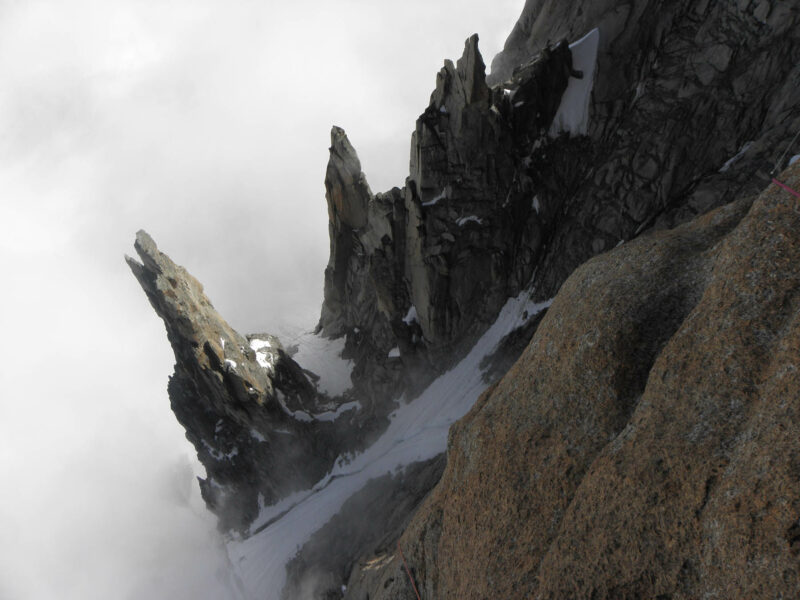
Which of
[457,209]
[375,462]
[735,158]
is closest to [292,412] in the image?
[375,462]

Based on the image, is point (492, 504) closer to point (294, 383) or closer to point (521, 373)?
point (521, 373)

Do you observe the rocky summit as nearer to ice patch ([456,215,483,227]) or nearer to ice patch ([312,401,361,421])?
ice patch ([456,215,483,227])

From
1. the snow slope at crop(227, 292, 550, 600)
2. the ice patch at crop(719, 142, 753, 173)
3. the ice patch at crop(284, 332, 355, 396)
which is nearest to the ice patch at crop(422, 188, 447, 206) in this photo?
the snow slope at crop(227, 292, 550, 600)

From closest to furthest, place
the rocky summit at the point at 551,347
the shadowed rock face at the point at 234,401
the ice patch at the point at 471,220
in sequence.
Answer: the rocky summit at the point at 551,347 → the ice patch at the point at 471,220 → the shadowed rock face at the point at 234,401

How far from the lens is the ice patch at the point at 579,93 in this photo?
44.7 m

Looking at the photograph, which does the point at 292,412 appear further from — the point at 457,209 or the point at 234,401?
the point at 457,209

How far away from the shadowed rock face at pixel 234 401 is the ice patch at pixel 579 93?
45.8 meters

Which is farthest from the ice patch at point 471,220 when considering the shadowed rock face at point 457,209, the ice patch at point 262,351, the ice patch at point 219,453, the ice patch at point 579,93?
the ice patch at point 219,453

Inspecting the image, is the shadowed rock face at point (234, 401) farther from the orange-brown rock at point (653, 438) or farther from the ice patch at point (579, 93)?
the ice patch at point (579, 93)

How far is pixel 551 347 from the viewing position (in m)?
14.9

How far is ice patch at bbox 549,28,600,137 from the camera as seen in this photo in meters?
44.7

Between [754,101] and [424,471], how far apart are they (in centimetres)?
4097

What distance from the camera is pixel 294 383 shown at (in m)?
63.8

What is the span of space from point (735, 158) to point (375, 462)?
46974mm
